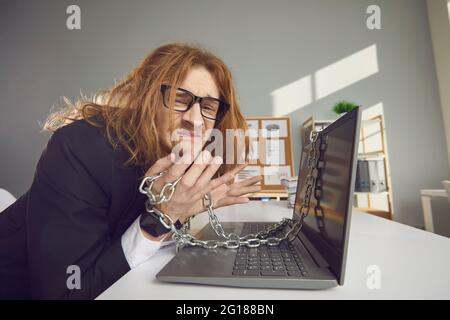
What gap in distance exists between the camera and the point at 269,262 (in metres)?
0.42

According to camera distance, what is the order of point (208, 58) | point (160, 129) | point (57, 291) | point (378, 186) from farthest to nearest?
point (378, 186) → point (208, 58) → point (160, 129) → point (57, 291)

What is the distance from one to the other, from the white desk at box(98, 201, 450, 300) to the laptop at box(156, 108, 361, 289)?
→ 0.04 feet

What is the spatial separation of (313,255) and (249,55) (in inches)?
115

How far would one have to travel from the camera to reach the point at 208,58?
87 centimetres

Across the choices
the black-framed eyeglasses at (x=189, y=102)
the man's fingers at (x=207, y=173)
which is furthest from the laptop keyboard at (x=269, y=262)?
the black-framed eyeglasses at (x=189, y=102)

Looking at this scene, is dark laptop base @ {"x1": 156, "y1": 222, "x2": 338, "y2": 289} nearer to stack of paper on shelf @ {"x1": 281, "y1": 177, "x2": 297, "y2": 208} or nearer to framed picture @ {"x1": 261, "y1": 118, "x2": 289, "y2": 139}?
stack of paper on shelf @ {"x1": 281, "y1": 177, "x2": 297, "y2": 208}

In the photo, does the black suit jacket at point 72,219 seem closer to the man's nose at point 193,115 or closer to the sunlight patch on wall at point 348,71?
the man's nose at point 193,115

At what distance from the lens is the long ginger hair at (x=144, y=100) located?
0.65 metres

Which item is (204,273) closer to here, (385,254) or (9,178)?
(385,254)

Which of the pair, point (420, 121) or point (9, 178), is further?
point (9, 178)

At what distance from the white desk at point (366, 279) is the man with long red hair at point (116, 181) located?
94 mm

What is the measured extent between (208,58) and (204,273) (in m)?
0.72
